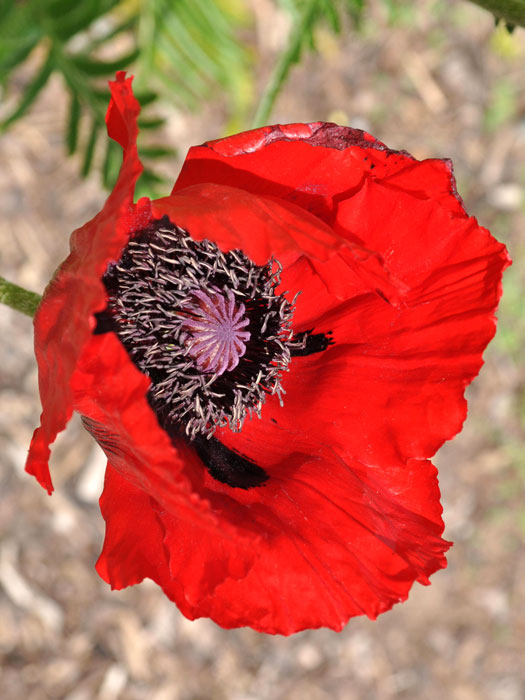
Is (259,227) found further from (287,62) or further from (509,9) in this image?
(287,62)

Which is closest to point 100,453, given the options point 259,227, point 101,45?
point 101,45

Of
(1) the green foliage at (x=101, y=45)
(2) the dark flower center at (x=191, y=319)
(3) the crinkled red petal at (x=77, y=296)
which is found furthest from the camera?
(1) the green foliage at (x=101, y=45)

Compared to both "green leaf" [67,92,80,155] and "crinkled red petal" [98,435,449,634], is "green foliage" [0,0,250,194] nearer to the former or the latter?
"green leaf" [67,92,80,155]

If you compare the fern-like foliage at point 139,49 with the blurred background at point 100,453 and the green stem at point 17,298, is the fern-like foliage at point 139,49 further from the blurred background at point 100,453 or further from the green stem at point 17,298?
the green stem at point 17,298

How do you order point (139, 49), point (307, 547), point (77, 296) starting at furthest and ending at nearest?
point (139, 49) < point (307, 547) < point (77, 296)

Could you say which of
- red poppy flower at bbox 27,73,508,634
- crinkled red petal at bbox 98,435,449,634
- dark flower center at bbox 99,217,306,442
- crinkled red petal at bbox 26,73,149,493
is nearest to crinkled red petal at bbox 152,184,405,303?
red poppy flower at bbox 27,73,508,634

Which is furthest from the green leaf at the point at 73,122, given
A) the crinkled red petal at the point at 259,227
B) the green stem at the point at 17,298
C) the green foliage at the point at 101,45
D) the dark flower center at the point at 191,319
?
the crinkled red petal at the point at 259,227
